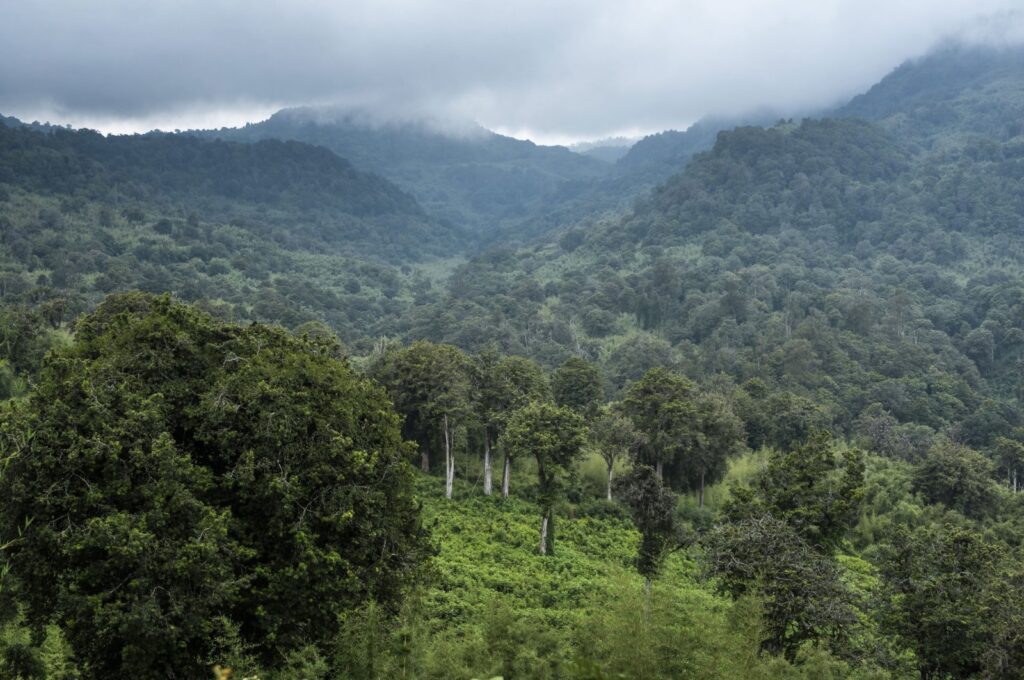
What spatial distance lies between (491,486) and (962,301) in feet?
230

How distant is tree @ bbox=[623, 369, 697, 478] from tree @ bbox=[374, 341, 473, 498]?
26.1 ft

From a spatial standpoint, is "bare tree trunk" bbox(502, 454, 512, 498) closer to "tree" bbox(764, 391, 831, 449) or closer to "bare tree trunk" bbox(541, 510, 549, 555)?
"bare tree trunk" bbox(541, 510, 549, 555)

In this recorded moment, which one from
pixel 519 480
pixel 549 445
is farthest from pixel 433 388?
pixel 519 480

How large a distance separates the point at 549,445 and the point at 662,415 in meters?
9.14

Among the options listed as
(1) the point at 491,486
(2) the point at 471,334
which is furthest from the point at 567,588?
(2) the point at 471,334

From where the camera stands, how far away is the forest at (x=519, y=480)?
10.7 metres

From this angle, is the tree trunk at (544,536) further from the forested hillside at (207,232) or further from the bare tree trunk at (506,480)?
the forested hillside at (207,232)

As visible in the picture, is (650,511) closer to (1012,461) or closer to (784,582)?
(784,582)

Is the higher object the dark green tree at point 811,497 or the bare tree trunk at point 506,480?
the dark green tree at point 811,497

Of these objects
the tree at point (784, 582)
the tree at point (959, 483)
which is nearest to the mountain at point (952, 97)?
the tree at point (959, 483)

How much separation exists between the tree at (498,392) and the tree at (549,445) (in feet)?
13.0

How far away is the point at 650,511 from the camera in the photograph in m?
24.4

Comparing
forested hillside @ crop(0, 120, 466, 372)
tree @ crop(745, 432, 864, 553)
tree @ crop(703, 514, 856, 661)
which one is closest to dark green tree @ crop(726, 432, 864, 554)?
tree @ crop(745, 432, 864, 553)

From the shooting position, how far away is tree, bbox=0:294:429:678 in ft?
33.6
